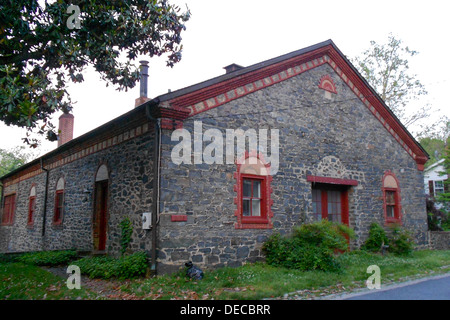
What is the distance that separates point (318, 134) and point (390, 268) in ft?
16.1

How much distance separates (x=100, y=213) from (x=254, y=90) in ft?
22.4

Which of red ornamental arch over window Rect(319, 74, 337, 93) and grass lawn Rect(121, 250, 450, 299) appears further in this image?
red ornamental arch over window Rect(319, 74, 337, 93)

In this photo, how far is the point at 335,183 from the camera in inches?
529

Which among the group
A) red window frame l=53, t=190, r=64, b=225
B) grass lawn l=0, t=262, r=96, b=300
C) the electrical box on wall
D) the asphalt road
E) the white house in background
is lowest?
grass lawn l=0, t=262, r=96, b=300

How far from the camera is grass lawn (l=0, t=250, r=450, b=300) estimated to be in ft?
25.4

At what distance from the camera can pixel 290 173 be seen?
12.1 m

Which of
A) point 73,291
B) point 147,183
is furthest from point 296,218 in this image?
point 73,291

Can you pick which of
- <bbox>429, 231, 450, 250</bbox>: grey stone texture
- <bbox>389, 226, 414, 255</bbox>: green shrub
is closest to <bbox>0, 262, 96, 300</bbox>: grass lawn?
<bbox>389, 226, 414, 255</bbox>: green shrub

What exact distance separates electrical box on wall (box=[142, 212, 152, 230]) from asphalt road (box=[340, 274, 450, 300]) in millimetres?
4825

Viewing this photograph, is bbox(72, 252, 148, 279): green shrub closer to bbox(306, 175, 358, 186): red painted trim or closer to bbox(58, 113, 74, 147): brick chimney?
bbox(306, 175, 358, 186): red painted trim

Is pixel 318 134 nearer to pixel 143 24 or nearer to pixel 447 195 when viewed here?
pixel 143 24

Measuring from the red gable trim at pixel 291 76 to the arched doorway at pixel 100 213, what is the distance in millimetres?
5045

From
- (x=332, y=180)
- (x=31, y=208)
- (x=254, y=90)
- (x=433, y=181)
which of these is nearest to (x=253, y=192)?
(x=254, y=90)

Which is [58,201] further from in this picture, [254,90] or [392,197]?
[392,197]
